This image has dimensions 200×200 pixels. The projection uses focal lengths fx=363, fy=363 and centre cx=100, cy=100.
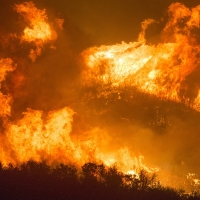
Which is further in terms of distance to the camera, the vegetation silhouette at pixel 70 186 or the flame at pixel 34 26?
the flame at pixel 34 26

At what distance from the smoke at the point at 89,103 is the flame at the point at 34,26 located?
8 centimetres

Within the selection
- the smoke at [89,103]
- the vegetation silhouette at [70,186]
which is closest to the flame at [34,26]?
the smoke at [89,103]

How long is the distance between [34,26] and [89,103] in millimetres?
5361

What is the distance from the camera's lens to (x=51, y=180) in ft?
37.3

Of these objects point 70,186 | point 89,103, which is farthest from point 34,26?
point 70,186

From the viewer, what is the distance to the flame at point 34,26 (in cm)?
2044

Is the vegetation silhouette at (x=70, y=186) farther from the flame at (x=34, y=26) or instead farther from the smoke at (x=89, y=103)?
the flame at (x=34, y=26)

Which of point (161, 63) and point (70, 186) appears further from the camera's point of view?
point (161, 63)

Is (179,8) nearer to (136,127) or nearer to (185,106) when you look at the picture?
(185,106)

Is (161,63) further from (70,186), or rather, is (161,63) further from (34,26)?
(70,186)

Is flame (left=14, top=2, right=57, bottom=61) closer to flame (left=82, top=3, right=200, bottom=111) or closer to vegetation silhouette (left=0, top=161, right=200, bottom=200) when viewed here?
flame (left=82, top=3, right=200, bottom=111)

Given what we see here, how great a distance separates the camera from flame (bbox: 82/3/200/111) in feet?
66.6

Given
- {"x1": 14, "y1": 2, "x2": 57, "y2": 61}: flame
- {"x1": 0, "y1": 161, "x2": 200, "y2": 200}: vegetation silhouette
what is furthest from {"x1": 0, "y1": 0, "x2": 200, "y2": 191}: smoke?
{"x1": 0, "y1": 161, "x2": 200, "y2": 200}: vegetation silhouette

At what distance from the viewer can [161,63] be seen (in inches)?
818
